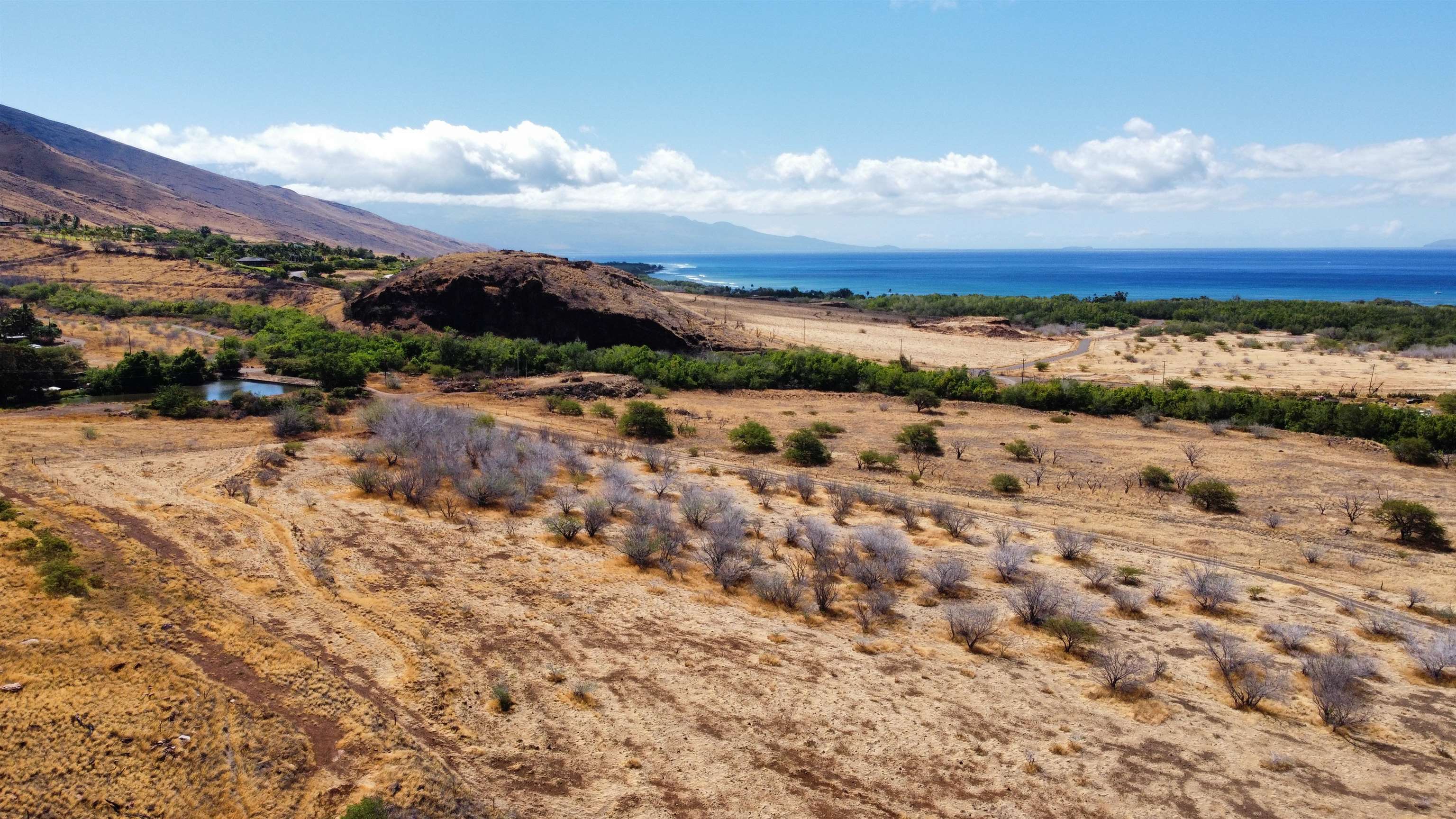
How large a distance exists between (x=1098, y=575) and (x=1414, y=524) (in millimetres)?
9215

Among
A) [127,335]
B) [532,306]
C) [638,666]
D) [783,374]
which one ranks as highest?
[532,306]

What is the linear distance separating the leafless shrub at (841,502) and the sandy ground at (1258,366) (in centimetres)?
2801

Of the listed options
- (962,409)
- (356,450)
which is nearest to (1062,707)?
(356,450)

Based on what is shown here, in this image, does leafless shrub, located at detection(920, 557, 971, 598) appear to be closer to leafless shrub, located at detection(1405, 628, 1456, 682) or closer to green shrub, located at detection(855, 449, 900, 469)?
leafless shrub, located at detection(1405, 628, 1456, 682)

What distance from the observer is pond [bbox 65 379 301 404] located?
1097 inches

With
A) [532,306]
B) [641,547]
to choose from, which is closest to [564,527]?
[641,547]

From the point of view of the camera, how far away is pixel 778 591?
1362 cm

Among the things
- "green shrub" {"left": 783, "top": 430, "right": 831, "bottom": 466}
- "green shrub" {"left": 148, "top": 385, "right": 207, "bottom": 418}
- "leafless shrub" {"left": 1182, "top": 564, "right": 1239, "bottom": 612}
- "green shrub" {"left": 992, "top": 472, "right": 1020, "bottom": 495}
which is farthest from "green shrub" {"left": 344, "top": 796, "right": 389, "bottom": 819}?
"green shrub" {"left": 148, "top": 385, "right": 207, "bottom": 418}

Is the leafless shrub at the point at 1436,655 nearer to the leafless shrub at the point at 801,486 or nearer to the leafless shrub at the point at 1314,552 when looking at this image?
the leafless shrub at the point at 1314,552

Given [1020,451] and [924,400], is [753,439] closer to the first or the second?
[1020,451]

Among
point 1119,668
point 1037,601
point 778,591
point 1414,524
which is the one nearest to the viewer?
point 1119,668

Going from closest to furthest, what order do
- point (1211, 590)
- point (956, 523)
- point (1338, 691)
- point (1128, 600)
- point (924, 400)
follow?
point (1338, 691) → point (1211, 590) → point (1128, 600) → point (956, 523) → point (924, 400)

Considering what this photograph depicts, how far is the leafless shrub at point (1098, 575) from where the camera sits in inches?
579

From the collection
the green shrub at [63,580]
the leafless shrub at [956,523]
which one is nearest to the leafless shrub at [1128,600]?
the leafless shrub at [956,523]
